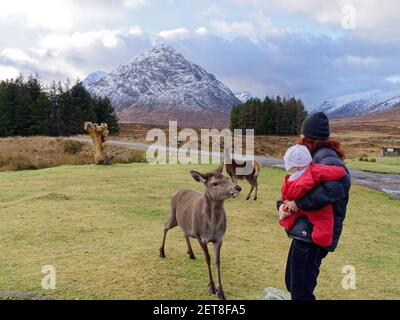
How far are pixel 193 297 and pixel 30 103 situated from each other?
59.3 metres

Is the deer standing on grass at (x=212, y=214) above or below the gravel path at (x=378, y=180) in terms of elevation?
above

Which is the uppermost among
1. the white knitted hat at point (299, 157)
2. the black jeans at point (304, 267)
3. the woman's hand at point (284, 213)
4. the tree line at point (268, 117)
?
the tree line at point (268, 117)

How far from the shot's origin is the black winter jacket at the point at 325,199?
436 centimetres

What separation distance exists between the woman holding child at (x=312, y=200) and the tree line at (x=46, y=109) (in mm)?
59857

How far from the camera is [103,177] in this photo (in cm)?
1862

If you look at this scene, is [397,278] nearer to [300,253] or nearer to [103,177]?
[300,253]

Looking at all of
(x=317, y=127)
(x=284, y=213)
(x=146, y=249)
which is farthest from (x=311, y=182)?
(x=146, y=249)

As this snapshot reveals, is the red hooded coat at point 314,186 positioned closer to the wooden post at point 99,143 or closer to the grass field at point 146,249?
the grass field at point 146,249

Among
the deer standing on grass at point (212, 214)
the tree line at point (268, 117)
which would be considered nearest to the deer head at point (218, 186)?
the deer standing on grass at point (212, 214)

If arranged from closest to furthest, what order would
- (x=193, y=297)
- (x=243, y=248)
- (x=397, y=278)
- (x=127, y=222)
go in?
(x=193, y=297) → (x=397, y=278) → (x=243, y=248) → (x=127, y=222)

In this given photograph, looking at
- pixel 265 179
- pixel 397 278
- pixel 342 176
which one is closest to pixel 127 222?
pixel 397 278

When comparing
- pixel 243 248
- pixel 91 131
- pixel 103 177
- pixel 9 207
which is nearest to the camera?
pixel 243 248

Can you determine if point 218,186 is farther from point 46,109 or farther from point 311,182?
point 46,109
